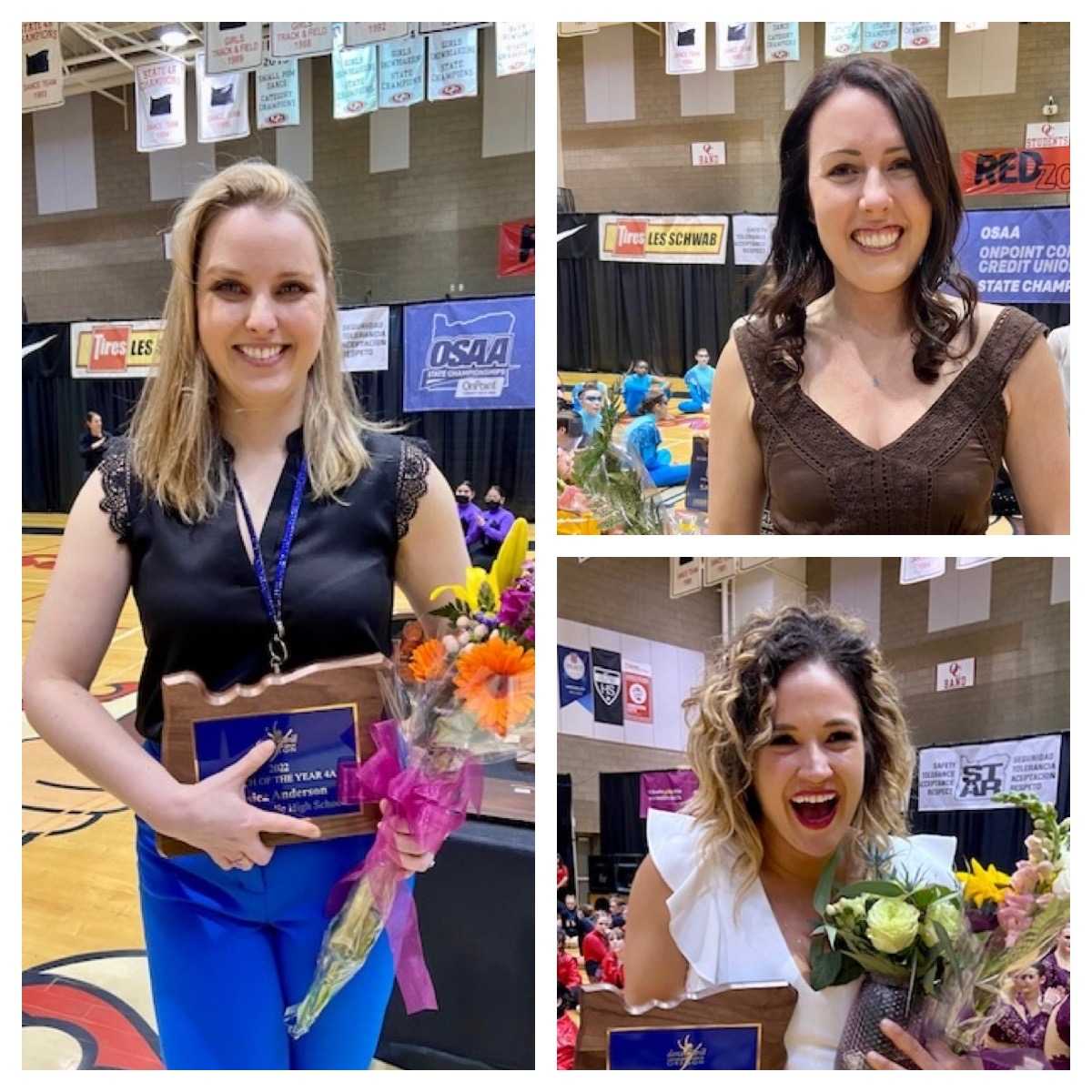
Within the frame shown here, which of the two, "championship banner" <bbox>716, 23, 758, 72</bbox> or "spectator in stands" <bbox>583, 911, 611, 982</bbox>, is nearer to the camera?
"championship banner" <bbox>716, 23, 758, 72</bbox>

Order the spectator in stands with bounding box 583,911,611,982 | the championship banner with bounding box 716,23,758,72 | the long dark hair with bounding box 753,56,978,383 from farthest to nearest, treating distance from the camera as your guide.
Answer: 1. the spectator in stands with bounding box 583,911,611,982
2. the championship banner with bounding box 716,23,758,72
3. the long dark hair with bounding box 753,56,978,383

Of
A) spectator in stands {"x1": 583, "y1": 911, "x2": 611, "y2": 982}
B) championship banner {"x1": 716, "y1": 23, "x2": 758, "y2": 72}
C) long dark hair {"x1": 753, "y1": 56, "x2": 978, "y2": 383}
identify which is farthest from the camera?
spectator in stands {"x1": 583, "y1": 911, "x2": 611, "y2": 982}

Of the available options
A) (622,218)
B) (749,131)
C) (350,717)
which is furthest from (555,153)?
(350,717)

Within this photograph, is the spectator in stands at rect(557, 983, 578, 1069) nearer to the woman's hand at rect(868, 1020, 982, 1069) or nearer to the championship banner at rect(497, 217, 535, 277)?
the woman's hand at rect(868, 1020, 982, 1069)

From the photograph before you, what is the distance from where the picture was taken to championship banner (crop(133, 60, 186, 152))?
1.45 meters

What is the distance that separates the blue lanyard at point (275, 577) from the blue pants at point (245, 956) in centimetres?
26

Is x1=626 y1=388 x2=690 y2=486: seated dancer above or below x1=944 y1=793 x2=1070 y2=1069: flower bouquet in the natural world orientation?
above

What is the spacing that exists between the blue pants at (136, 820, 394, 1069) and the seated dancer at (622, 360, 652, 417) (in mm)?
665

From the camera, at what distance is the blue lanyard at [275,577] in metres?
1.36

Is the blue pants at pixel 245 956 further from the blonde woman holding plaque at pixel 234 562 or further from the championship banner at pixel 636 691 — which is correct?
the championship banner at pixel 636 691

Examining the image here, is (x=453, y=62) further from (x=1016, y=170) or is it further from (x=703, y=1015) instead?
(x=703, y=1015)

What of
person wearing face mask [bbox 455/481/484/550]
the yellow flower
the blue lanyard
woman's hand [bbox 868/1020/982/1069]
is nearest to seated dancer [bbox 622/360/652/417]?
person wearing face mask [bbox 455/481/484/550]

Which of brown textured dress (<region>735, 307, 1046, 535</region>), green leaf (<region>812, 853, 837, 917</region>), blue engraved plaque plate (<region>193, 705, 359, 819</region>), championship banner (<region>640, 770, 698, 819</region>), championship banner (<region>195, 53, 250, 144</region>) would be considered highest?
championship banner (<region>195, 53, 250, 144</region>)
